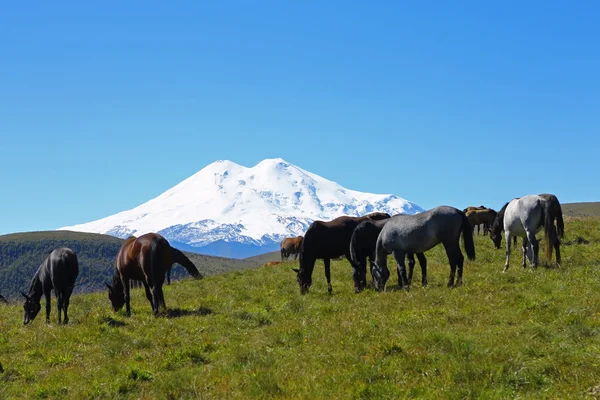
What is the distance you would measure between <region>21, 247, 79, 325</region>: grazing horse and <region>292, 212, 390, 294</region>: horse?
7683 millimetres

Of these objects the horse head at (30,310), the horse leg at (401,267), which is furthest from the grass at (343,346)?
the horse leg at (401,267)

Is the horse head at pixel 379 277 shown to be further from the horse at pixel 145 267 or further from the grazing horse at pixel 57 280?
the grazing horse at pixel 57 280

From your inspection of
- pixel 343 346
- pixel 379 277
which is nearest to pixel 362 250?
pixel 379 277

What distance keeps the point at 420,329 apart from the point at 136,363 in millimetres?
6052

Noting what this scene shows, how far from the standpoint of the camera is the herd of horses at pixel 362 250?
19.3m

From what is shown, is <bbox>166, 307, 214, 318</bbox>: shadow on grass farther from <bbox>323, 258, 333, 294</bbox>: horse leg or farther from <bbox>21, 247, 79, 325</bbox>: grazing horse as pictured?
<bbox>323, 258, 333, 294</bbox>: horse leg

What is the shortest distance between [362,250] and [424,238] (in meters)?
2.74

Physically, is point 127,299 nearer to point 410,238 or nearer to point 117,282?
point 117,282

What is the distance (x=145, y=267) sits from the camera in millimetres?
19875

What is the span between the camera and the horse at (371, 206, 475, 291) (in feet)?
62.7

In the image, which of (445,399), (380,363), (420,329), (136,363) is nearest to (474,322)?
(420,329)

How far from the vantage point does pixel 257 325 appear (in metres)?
16.6

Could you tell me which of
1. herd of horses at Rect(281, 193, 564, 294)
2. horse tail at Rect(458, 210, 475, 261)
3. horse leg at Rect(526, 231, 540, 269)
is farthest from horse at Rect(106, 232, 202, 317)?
horse leg at Rect(526, 231, 540, 269)

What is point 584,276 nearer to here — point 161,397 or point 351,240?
point 351,240
